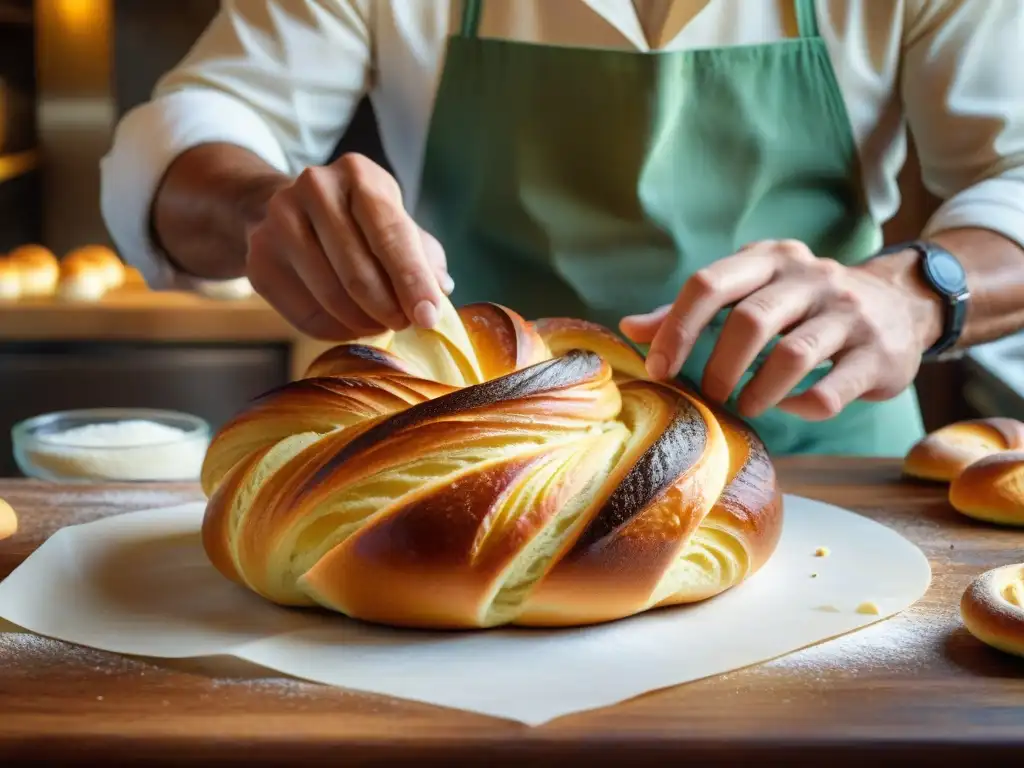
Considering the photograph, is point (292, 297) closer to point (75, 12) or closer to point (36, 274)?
point (36, 274)

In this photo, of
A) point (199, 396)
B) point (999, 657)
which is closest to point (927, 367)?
point (199, 396)

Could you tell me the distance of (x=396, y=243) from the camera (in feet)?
3.38

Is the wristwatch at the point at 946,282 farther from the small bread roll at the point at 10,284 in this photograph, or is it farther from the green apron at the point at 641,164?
the small bread roll at the point at 10,284

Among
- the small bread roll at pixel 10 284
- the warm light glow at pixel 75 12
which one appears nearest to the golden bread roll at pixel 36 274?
the small bread roll at pixel 10 284

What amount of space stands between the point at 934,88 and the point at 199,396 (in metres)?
1.96

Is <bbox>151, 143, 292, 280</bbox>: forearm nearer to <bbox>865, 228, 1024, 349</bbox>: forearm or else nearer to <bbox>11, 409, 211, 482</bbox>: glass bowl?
<bbox>11, 409, 211, 482</bbox>: glass bowl

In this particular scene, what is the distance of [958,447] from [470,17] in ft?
2.74

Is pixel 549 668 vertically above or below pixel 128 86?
above

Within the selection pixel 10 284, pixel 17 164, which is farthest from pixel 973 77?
pixel 17 164

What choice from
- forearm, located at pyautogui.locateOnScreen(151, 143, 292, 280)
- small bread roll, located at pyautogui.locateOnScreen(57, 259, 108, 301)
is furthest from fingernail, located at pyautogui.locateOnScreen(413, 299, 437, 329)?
small bread roll, located at pyautogui.locateOnScreen(57, 259, 108, 301)

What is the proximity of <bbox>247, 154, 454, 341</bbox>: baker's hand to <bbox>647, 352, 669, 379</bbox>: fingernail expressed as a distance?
20 centimetres

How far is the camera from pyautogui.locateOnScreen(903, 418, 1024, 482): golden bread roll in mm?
1322

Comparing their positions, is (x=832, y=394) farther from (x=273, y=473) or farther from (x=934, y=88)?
(x=934, y=88)

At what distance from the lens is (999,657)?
0.83m
